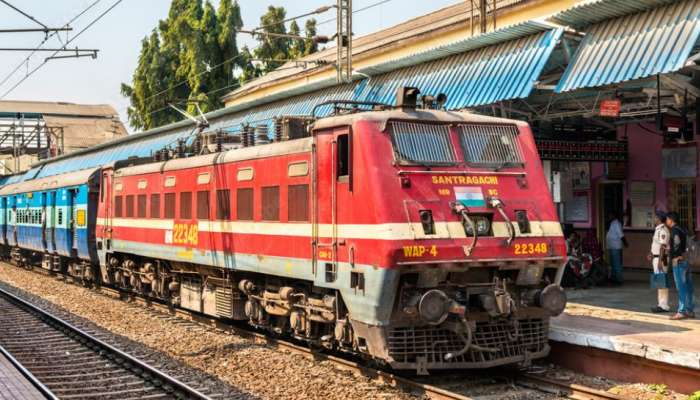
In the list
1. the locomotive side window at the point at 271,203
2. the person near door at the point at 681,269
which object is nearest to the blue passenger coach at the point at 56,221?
the locomotive side window at the point at 271,203

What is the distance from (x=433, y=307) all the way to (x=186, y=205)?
6.79 metres

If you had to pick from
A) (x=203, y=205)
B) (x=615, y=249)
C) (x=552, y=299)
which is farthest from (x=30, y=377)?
(x=615, y=249)

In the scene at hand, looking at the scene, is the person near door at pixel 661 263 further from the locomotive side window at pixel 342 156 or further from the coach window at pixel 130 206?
the coach window at pixel 130 206

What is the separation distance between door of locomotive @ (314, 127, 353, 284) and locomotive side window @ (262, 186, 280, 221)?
3.84ft

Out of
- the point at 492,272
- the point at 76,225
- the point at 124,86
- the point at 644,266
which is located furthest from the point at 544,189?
Answer: the point at 124,86

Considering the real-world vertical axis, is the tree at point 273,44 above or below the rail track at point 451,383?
above

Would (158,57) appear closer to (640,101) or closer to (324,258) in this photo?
(640,101)

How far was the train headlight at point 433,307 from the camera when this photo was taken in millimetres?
8422

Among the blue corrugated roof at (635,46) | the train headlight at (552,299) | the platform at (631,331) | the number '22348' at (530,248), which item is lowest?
the platform at (631,331)

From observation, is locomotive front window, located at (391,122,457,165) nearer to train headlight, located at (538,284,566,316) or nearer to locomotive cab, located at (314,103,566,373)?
locomotive cab, located at (314,103,566,373)

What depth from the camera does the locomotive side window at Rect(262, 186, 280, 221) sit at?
35.7ft

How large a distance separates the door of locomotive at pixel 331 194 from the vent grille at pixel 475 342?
4.15ft

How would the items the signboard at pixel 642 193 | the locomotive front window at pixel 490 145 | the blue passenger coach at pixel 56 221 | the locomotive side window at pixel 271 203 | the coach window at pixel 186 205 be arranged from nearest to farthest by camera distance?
the locomotive front window at pixel 490 145 → the locomotive side window at pixel 271 203 → the coach window at pixel 186 205 → the signboard at pixel 642 193 → the blue passenger coach at pixel 56 221

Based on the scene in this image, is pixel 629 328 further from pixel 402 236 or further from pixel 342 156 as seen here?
pixel 342 156
